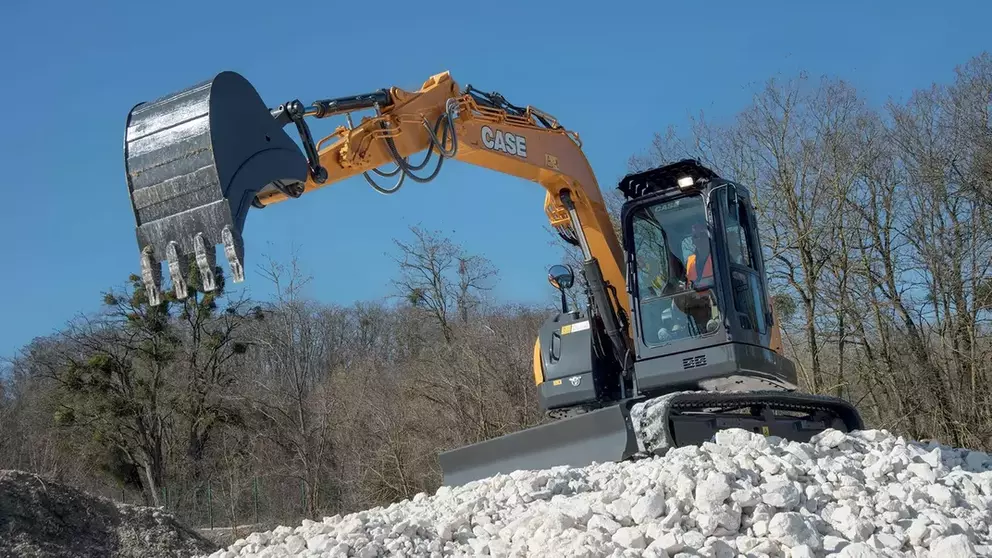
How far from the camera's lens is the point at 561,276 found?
804cm

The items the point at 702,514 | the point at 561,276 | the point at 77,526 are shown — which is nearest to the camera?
the point at 702,514

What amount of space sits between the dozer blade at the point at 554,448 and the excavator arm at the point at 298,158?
57.1 inches

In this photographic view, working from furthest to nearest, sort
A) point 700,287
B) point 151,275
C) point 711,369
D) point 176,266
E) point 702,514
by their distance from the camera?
1. point 700,287
2. point 711,369
3. point 151,275
4. point 176,266
5. point 702,514

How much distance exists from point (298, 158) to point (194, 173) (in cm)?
84

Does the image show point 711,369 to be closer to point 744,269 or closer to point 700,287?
point 700,287

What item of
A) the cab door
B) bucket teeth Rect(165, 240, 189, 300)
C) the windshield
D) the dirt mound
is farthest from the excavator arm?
the dirt mound

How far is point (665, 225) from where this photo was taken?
25.2ft

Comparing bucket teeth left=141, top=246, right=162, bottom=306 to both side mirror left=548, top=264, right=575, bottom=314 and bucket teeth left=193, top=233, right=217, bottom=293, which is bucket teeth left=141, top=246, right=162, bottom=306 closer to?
bucket teeth left=193, top=233, right=217, bottom=293

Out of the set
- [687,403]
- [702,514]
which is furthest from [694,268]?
[702,514]

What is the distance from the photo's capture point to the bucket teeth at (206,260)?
4843mm

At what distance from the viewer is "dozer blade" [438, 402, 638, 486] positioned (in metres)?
6.44

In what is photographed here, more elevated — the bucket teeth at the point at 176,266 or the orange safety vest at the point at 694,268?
the bucket teeth at the point at 176,266

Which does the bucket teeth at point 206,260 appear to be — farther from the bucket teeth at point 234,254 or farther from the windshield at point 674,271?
the windshield at point 674,271

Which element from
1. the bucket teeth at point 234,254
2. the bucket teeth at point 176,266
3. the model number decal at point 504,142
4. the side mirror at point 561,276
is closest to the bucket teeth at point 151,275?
the bucket teeth at point 176,266
